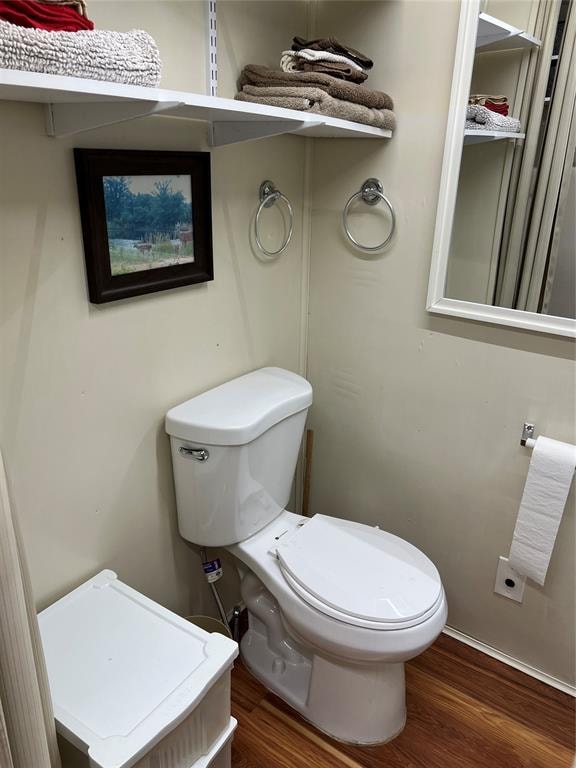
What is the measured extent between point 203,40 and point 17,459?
103 centimetres

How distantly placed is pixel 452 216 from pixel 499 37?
434 mm

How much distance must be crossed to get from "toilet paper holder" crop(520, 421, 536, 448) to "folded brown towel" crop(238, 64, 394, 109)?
95 centimetres

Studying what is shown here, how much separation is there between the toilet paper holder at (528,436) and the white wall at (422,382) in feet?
0.06

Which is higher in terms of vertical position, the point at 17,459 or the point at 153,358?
the point at 153,358

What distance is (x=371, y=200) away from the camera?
5.48ft

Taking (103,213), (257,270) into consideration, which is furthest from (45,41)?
(257,270)

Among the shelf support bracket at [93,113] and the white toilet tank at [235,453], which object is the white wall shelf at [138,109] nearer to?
the shelf support bracket at [93,113]

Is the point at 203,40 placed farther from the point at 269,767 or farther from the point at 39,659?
the point at 269,767

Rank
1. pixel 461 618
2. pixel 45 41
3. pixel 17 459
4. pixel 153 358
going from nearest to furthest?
pixel 45 41 → pixel 17 459 → pixel 153 358 → pixel 461 618

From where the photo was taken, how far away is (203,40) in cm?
132

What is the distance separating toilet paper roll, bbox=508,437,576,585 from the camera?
1474 millimetres

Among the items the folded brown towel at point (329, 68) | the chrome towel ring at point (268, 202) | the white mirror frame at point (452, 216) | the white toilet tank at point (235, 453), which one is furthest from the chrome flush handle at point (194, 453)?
the folded brown towel at point (329, 68)

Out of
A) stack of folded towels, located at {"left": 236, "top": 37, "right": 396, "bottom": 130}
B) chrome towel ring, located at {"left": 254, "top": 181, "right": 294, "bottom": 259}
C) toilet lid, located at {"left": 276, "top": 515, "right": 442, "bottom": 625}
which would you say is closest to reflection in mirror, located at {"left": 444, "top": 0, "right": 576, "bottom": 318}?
stack of folded towels, located at {"left": 236, "top": 37, "right": 396, "bottom": 130}

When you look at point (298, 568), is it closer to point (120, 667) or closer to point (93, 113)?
point (120, 667)
